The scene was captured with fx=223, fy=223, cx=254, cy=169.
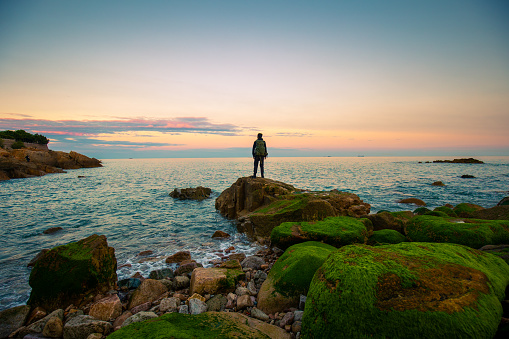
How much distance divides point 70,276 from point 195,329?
581cm

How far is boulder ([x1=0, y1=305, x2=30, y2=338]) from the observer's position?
5.72 meters

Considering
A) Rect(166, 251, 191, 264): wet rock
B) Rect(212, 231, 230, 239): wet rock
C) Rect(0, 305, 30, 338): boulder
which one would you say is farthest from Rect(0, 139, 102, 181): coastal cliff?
Rect(0, 305, 30, 338): boulder

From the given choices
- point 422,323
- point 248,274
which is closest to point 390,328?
point 422,323

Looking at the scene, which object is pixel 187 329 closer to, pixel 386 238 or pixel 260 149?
pixel 386 238

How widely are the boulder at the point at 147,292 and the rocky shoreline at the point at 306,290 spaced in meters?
0.03

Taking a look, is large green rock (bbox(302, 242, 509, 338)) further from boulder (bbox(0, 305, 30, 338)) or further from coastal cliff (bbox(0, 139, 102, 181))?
coastal cliff (bbox(0, 139, 102, 181))

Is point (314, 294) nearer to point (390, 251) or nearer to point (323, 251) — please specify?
point (390, 251)

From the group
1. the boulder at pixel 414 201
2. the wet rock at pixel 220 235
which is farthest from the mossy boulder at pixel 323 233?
the boulder at pixel 414 201

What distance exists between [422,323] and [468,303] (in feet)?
2.64

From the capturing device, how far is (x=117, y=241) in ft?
44.6

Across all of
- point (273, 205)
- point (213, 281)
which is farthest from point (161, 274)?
point (273, 205)

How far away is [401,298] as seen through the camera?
3090 millimetres

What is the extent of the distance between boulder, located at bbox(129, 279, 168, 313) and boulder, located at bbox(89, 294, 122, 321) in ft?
1.56

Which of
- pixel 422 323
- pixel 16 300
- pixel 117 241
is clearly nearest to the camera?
pixel 422 323
